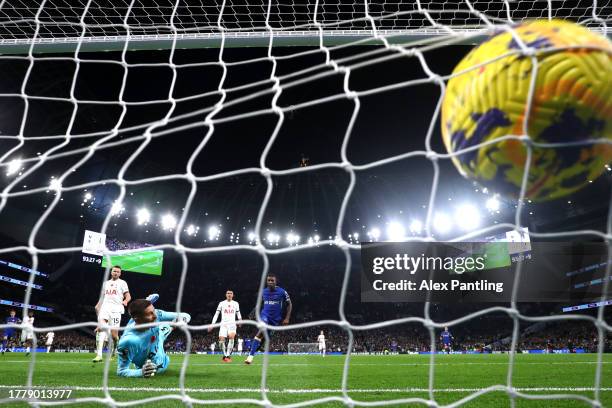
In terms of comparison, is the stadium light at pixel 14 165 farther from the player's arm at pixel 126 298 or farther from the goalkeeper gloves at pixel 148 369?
the player's arm at pixel 126 298

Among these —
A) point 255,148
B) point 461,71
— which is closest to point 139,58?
point 255,148

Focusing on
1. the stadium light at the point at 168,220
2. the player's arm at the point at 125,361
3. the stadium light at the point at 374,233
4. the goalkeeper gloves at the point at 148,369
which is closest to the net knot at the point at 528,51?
the goalkeeper gloves at the point at 148,369

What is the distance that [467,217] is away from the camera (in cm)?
2783

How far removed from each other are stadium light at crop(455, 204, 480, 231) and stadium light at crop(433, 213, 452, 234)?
1.78 feet

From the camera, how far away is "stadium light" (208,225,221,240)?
31844 millimetres

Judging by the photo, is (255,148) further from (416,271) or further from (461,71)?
(461,71)

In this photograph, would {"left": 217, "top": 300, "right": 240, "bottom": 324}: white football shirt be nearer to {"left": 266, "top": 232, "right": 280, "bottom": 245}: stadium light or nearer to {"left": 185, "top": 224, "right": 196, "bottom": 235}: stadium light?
{"left": 185, "top": 224, "right": 196, "bottom": 235}: stadium light

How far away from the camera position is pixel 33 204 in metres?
24.6

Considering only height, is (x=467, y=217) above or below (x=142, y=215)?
above

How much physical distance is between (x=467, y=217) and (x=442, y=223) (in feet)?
4.81

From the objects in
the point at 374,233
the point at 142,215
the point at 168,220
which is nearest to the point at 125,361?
the point at 142,215

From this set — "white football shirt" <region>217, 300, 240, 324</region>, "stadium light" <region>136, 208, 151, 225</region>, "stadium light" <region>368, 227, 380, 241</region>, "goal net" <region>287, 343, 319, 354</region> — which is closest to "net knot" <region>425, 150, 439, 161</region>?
"white football shirt" <region>217, 300, 240, 324</region>

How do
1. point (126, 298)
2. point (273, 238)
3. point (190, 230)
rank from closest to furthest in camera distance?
1. point (126, 298)
2. point (190, 230)
3. point (273, 238)

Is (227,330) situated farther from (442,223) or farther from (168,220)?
(442,223)
